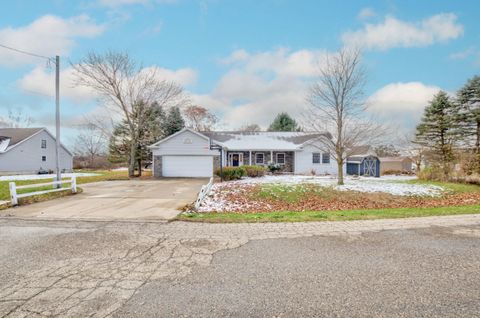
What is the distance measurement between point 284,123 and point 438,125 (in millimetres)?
21779

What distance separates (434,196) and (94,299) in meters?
15.4

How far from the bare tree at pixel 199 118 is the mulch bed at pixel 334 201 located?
33570 millimetres

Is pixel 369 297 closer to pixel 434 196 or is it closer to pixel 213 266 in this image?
pixel 213 266

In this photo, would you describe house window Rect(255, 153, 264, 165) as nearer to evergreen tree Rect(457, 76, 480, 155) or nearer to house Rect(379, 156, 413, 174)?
evergreen tree Rect(457, 76, 480, 155)

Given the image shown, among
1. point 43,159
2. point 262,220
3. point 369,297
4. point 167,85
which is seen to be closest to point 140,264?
point 369,297

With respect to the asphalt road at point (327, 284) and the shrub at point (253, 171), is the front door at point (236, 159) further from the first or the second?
the asphalt road at point (327, 284)

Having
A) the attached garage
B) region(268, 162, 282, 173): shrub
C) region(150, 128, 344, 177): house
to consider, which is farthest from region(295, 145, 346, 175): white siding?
the attached garage

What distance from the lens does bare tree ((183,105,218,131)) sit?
148 feet

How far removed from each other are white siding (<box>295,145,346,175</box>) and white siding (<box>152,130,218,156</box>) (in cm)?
875

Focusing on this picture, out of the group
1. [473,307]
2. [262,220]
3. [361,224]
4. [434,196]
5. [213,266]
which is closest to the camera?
[473,307]

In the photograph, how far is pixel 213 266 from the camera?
4070 mm

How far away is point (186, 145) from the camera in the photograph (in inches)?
965

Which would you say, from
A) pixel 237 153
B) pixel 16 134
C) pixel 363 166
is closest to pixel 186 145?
pixel 237 153

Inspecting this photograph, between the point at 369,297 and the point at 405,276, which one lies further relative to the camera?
the point at 405,276
